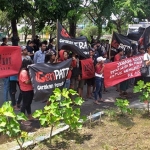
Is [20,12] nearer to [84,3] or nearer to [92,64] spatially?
[84,3]

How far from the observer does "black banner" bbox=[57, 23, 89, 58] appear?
288 inches

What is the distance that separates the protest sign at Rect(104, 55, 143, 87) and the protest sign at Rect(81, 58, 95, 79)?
1.60 ft

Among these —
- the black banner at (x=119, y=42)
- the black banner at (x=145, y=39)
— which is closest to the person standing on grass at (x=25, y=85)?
the black banner at (x=119, y=42)

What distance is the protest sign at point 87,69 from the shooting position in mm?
8426

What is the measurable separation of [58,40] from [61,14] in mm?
6403

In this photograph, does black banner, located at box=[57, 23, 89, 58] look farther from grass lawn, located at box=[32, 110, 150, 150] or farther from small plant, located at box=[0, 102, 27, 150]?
small plant, located at box=[0, 102, 27, 150]

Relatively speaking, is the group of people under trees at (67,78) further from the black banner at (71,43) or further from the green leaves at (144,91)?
the green leaves at (144,91)

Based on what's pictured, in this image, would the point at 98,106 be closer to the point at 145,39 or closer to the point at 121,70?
the point at 121,70

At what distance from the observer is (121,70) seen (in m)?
8.78

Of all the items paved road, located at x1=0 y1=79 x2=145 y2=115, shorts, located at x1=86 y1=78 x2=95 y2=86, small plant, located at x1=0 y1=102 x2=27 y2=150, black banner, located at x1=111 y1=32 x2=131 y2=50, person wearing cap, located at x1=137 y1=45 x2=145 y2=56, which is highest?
black banner, located at x1=111 y1=32 x2=131 y2=50

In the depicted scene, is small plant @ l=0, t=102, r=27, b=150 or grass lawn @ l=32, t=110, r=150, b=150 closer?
small plant @ l=0, t=102, r=27, b=150

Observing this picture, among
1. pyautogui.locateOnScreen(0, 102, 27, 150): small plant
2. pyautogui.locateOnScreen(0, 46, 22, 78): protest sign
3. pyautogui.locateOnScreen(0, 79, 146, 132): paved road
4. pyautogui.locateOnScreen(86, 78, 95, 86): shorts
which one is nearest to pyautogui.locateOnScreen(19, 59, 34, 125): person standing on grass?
pyautogui.locateOnScreen(0, 79, 146, 132): paved road

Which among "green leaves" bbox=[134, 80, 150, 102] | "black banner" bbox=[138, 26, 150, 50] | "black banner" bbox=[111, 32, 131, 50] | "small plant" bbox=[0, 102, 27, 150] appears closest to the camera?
"small plant" bbox=[0, 102, 27, 150]

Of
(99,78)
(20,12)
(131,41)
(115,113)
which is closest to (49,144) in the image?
(115,113)
